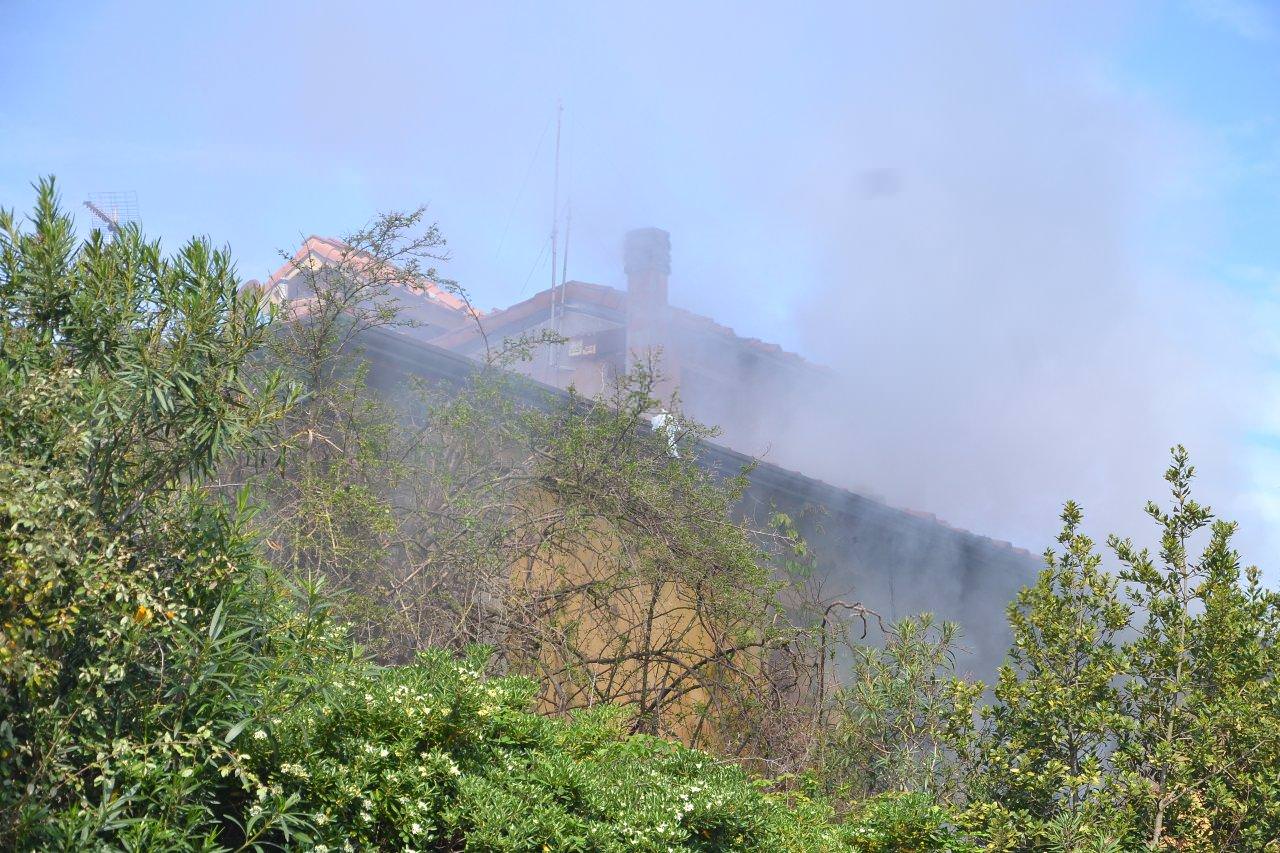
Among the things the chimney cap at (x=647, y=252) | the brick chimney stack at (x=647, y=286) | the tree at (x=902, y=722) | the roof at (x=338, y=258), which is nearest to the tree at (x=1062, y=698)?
the tree at (x=902, y=722)

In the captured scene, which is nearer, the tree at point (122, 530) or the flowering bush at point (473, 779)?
the tree at point (122, 530)

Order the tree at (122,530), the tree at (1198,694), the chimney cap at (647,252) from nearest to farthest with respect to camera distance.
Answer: the tree at (122,530) → the tree at (1198,694) → the chimney cap at (647,252)

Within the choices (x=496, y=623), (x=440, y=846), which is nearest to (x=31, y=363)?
(x=440, y=846)

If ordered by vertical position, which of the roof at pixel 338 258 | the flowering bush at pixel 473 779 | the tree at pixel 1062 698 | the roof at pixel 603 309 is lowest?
the flowering bush at pixel 473 779

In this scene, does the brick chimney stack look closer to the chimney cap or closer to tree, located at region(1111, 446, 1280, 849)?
the chimney cap

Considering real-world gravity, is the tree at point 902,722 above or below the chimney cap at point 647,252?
below

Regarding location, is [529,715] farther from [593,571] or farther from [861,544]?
[861,544]

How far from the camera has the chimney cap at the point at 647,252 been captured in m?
18.2

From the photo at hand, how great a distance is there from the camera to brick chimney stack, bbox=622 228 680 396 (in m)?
17.5

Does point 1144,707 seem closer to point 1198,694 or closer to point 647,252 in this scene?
point 1198,694

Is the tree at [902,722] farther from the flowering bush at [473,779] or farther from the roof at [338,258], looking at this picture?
the roof at [338,258]

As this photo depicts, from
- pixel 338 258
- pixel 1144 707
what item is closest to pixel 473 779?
pixel 1144 707

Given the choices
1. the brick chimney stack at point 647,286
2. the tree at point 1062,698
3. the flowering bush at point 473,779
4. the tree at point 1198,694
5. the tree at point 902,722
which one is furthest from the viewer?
the brick chimney stack at point 647,286

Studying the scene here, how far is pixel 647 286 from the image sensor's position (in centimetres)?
1808
